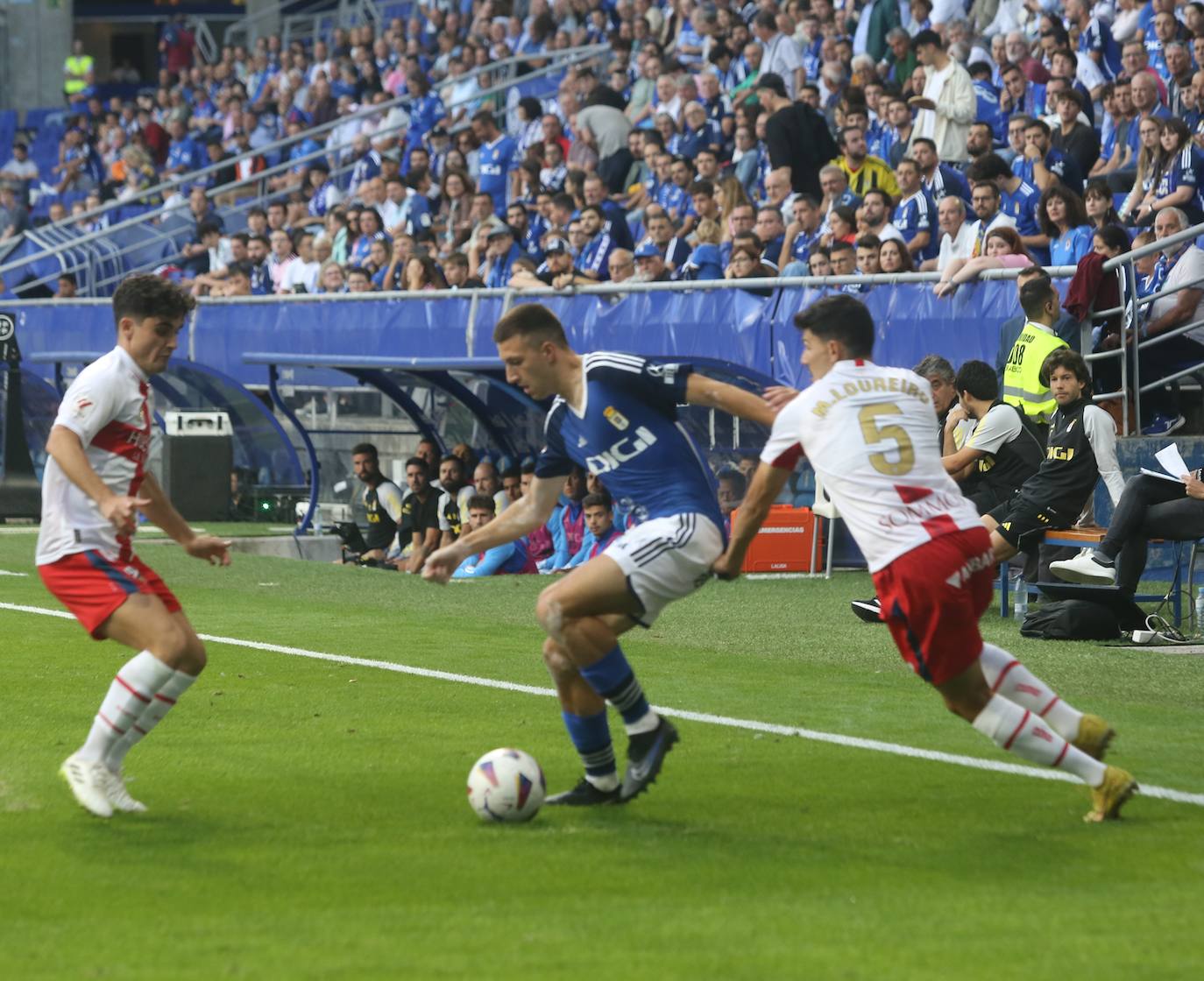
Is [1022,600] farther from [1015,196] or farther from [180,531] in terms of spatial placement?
[180,531]

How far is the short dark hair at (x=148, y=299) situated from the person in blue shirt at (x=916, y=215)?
11.1 meters

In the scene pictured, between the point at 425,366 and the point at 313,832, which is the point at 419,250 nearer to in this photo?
the point at 425,366

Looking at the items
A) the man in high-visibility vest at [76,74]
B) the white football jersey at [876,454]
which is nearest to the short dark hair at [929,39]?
the white football jersey at [876,454]

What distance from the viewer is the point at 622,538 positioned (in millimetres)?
6711

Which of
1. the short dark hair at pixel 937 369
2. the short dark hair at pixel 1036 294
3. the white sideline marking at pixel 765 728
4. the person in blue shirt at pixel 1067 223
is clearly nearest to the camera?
the white sideline marking at pixel 765 728

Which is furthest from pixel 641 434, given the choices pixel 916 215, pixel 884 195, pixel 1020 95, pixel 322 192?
pixel 322 192

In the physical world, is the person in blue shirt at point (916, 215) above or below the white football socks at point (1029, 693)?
above

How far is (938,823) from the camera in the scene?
6.38 m

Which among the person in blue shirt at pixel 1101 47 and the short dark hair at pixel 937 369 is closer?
the short dark hair at pixel 937 369

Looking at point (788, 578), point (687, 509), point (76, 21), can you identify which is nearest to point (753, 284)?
point (788, 578)

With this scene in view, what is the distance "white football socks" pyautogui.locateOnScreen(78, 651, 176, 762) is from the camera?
6.45m

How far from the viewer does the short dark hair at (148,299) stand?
6695 millimetres

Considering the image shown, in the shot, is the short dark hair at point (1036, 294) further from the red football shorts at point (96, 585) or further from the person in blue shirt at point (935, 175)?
the red football shorts at point (96, 585)

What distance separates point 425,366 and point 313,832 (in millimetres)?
12106
